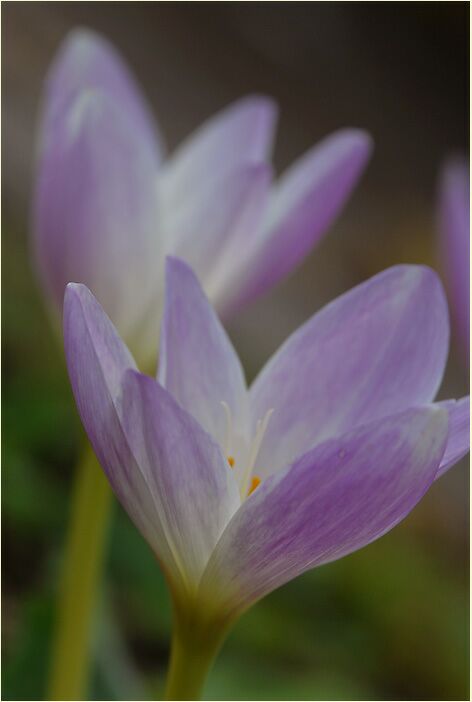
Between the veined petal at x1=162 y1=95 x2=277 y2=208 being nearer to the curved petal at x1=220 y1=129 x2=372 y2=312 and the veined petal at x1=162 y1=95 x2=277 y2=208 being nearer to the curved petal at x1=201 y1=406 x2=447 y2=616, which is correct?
the curved petal at x1=220 y1=129 x2=372 y2=312

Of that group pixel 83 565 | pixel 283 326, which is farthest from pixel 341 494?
pixel 283 326

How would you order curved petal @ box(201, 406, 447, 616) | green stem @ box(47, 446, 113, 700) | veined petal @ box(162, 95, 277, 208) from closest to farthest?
curved petal @ box(201, 406, 447, 616) < green stem @ box(47, 446, 113, 700) < veined petal @ box(162, 95, 277, 208)

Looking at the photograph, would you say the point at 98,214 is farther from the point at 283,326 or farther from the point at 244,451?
the point at 283,326

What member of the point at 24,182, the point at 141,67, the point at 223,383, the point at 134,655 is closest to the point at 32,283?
the point at 24,182

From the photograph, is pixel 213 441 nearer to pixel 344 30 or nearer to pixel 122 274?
pixel 122 274

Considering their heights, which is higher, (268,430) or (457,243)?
(457,243)

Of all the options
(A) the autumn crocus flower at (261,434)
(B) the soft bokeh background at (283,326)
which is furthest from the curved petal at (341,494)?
(B) the soft bokeh background at (283,326)

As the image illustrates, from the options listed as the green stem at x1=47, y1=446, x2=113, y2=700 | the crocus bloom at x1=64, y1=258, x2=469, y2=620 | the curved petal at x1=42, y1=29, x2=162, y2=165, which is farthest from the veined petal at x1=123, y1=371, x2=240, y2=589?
the curved petal at x1=42, y1=29, x2=162, y2=165
